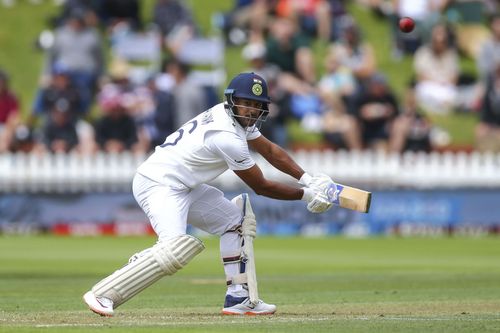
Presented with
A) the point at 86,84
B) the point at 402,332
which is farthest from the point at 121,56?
the point at 402,332

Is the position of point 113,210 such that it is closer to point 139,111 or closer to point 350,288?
point 139,111

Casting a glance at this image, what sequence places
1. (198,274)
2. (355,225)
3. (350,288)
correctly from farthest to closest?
(355,225), (198,274), (350,288)

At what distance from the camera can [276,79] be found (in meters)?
22.9

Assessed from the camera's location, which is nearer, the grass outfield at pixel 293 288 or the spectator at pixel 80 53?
the grass outfield at pixel 293 288

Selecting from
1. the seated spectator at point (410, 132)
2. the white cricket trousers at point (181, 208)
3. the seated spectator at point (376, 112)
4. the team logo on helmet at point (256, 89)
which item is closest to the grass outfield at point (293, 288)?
the white cricket trousers at point (181, 208)

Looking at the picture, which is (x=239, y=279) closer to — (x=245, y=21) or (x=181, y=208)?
(x=181, y=208)

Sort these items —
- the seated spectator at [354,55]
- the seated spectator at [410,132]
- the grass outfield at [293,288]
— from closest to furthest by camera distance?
the grass outfield at [293,288], the seated spectator at [410,132], the seated spectator at [354,55]

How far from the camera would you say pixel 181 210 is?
852 centimetres

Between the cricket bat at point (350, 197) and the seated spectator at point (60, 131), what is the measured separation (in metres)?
14.9

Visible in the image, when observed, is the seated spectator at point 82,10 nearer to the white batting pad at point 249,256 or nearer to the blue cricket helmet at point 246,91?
the white batting pad at point 249,256

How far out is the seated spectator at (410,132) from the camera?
2242cm

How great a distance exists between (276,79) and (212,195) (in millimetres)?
14212

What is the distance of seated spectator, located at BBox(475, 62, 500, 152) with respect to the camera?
2308 centimetres

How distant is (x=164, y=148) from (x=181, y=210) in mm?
464
